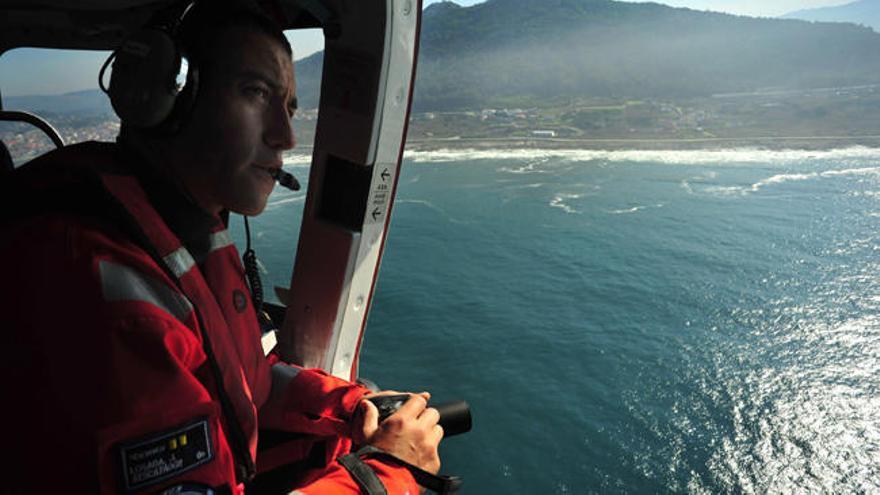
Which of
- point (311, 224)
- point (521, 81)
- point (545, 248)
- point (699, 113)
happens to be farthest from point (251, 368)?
point (521, 81)

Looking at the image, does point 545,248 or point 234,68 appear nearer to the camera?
point 234,68

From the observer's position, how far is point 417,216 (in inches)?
955

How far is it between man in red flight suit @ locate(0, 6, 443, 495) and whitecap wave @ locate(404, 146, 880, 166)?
38.7 metres

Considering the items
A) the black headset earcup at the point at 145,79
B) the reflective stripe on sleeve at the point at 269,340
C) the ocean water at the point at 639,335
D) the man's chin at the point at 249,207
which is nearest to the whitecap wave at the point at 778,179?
the ocean water at the point at 639,335

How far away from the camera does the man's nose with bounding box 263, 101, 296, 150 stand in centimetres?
102

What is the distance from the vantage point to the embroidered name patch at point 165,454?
24.6 inches

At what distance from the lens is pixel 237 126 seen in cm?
98

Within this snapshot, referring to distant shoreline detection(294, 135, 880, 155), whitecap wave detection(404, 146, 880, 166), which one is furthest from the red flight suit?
distant shoreline detection(294, 135, 880, 155)

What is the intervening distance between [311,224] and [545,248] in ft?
59.5

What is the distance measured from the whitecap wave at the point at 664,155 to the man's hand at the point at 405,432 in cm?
3853

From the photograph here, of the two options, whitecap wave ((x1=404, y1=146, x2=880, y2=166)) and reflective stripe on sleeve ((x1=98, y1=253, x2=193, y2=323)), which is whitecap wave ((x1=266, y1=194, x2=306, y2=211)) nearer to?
whitecap wave ((x1=404, y1=146, x2=880, y2=166))

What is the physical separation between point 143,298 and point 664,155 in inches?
1894

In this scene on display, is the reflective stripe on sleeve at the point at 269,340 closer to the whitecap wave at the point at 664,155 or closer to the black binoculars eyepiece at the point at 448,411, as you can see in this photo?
the black binoculars eyepiece at the point at 448,411

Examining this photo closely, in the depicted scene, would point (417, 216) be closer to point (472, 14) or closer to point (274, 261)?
point (274, 261)
